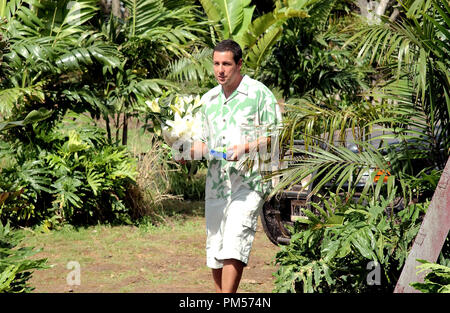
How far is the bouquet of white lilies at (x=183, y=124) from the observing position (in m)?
4.98

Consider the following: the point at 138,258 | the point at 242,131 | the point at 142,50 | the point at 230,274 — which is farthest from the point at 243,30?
the point at 230,274

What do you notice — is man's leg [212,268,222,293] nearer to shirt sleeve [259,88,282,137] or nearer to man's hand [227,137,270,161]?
man's hand [227,137,270,161]

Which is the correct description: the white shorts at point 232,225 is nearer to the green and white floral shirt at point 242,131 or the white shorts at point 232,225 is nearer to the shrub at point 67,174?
the green and white floral shirt at point 242,131

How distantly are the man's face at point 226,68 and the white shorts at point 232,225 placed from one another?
0.80 meters

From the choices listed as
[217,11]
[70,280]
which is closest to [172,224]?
[70,280]

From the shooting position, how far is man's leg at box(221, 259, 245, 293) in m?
4.95

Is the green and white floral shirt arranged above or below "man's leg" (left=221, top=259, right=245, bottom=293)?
above

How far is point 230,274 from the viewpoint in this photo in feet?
16.3

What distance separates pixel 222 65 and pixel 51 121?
16.1 ft

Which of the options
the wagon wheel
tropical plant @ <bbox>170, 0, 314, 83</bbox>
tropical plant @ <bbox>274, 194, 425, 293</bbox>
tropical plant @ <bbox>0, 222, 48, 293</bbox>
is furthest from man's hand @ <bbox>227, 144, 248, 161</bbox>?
tropical plant @ <bbox>170, 0, 314, 83</bbox>

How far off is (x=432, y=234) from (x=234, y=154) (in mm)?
1427

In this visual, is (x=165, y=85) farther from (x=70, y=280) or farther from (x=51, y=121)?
(x=70, y=280)

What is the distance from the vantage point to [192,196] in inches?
457

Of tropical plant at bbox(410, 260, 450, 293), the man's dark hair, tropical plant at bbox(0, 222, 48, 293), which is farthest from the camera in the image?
the man's dark hair
